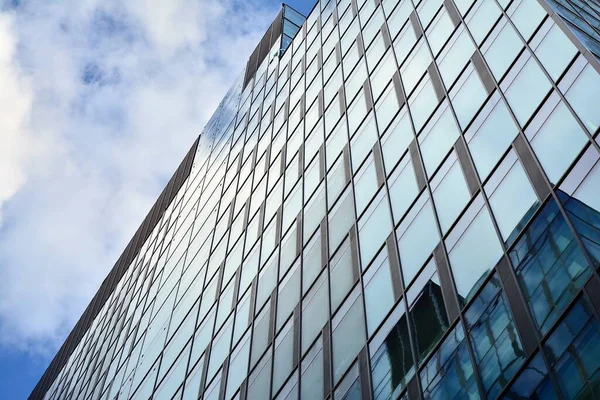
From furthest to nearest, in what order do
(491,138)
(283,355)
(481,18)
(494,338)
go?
(481,18) < (283,355) < (491,138) < (494,338)

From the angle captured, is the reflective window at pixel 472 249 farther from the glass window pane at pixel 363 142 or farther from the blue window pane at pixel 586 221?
the glass window pane at pixel 363 142

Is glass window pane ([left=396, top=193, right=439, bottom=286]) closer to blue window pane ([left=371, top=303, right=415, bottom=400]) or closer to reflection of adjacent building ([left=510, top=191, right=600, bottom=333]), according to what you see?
blue window pane ([left=371, top=303, right=415, bottom=400])

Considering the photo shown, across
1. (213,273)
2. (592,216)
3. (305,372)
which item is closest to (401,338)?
(305,372)

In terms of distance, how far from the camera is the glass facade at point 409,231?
1113cm

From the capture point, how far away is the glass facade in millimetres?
11133

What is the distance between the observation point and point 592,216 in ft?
35.4

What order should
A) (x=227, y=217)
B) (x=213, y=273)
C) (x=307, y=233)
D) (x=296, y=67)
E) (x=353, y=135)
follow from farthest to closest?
(x=296, y=67), (x=227, y=217), (x=213, y=273), (x=353, y=135), (x=307, y=233)

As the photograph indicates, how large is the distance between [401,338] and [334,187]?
8.39m

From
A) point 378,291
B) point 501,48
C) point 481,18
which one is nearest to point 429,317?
point 378,291

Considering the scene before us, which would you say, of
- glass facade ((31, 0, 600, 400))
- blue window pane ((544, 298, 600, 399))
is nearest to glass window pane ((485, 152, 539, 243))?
glass facade ((31, 0, 600, 400))

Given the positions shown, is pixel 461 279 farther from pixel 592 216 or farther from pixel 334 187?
pixel 334 187

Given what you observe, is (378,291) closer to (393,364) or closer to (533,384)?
(393,364)

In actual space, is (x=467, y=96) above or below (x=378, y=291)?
above

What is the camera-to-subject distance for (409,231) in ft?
51.4
